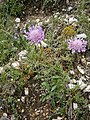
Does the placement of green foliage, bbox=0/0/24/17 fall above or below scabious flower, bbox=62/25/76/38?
above

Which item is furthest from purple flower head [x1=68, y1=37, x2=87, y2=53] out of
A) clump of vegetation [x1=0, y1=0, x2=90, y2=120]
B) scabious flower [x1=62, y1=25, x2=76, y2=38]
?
scabious flower [x1=62, y1=25, x2=76, y2=38]

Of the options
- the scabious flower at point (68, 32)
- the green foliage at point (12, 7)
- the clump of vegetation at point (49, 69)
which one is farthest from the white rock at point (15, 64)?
the green foliage at point (12, 7)

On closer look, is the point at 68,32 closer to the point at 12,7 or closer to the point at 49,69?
the point at 49,69

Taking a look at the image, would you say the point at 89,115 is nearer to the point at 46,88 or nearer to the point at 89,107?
the point at 89,107

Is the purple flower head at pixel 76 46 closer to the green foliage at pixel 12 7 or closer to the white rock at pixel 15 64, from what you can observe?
the white rock at pixel 15 64

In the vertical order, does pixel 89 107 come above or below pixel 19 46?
below

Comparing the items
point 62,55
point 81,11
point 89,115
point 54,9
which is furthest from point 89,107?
point 54,9

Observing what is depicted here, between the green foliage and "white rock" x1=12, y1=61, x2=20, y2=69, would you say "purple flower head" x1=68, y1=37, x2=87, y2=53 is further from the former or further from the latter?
the green foliage

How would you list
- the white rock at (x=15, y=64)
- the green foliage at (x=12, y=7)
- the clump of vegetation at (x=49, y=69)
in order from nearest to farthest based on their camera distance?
the clump of vegetation at (x=49, y=69) < the white rock at (x=15, y=64) < the green foliage at (x=12, y=7)

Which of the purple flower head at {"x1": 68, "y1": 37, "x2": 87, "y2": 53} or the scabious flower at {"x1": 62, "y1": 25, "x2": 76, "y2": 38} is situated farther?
the scabious flower at {"x1": 62, "y1": 25, "x2": 76, "y2": 38}

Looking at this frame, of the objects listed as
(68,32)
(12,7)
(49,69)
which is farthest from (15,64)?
(12,7)

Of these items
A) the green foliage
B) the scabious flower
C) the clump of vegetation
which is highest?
the green foliage
